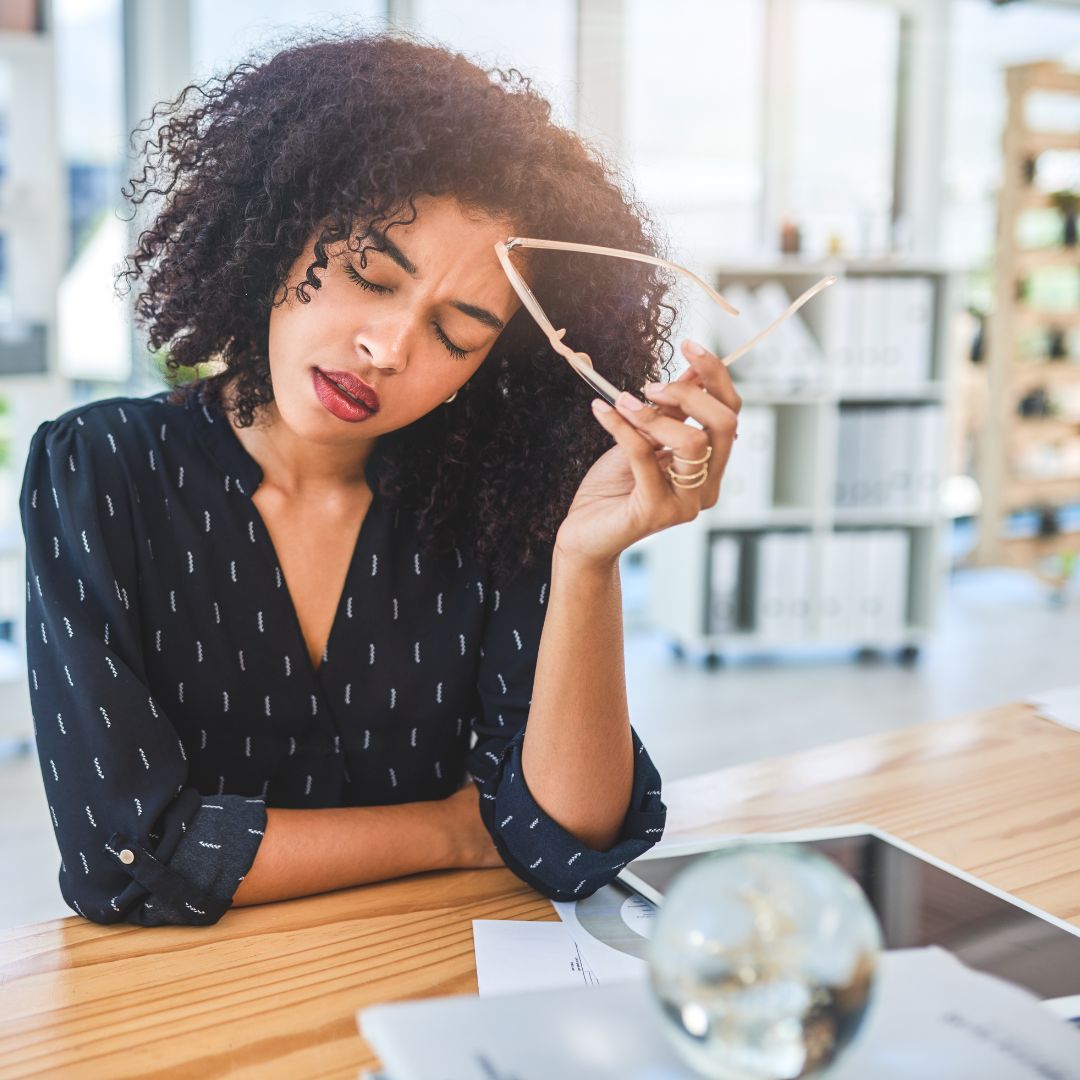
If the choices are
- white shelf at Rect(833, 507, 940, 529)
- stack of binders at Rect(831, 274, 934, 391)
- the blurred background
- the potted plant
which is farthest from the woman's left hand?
the potted plant

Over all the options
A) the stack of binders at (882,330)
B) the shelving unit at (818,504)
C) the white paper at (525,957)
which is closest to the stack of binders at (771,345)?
the shelving unit at (818,504)

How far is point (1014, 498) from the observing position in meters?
5.68

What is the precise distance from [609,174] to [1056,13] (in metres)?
5.23

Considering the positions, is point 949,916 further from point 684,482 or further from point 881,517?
point 881,517

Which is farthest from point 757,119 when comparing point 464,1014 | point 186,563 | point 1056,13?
point 464,1014

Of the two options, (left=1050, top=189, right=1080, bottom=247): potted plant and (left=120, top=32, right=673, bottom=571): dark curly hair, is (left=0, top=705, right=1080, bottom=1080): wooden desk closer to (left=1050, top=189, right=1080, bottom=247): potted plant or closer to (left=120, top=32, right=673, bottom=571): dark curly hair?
(left=120, top=32, right=673, bottom=571): dark curly hair

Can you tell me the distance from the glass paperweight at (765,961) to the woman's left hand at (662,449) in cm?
40

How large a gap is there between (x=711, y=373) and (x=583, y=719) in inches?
12.8

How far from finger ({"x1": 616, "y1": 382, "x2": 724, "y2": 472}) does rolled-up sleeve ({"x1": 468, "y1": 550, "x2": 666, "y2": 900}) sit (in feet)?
0.91

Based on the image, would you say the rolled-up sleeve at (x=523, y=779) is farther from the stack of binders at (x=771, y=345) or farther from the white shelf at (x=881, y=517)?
the white shelf at (x=881, y=517)

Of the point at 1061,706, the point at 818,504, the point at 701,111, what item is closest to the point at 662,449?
the point at 1061,706

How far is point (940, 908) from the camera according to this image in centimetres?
94

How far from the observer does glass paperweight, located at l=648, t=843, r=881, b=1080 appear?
0.52 m

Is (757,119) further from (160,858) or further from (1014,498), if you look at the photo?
(160,858)
